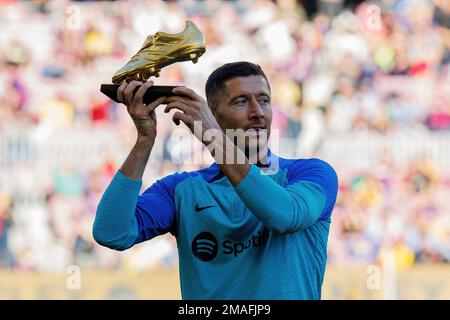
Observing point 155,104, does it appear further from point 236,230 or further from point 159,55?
point 236,230

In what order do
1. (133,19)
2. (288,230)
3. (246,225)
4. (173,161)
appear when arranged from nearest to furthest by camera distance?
(288,230), (246,225), (173,161), (133,19)

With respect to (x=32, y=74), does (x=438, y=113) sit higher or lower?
lower

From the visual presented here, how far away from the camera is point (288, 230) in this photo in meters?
3.13

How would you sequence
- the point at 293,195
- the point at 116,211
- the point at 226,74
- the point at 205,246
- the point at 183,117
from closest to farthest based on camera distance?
the point at 183,117 → the point at 293,195 → the point at 116,211 → the point at 205,246 → the point at 226,74

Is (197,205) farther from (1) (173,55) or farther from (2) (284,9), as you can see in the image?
(2) (284,9)

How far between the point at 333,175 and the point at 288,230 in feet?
1.48

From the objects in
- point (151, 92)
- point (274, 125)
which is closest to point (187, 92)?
point (151, 92)

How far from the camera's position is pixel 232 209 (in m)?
3.46

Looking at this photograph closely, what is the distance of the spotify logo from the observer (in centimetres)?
340

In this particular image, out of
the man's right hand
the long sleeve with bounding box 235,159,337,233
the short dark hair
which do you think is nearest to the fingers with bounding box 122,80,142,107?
the man's right hand

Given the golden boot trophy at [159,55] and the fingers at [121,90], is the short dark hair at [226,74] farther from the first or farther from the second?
the fingers at [121,90]

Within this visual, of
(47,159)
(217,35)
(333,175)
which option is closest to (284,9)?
(217,35)

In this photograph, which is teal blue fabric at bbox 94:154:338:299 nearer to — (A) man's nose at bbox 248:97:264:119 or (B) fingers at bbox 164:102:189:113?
(A) man's nose at bbox 248:97:264:119

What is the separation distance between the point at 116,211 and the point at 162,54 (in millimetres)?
585
